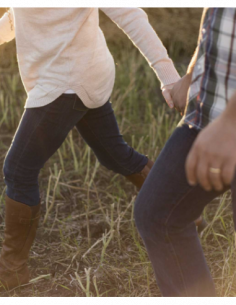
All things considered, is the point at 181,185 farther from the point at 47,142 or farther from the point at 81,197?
the point at 81,197

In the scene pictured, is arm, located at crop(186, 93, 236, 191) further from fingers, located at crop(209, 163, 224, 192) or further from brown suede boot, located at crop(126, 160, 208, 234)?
brown suede boot, located at crop(126, 160, 208, 234)

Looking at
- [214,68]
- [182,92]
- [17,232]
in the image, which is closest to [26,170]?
[17,232]

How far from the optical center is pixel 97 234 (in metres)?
2.52

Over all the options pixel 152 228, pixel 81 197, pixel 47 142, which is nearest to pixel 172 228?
pixel 152 228

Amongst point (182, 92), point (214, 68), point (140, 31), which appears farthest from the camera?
point (140, 31)

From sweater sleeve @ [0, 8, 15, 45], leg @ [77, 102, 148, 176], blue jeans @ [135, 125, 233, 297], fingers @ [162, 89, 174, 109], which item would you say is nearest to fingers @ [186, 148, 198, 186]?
blue jeans @ [135, 125, 233, 297]

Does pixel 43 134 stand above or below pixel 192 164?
below

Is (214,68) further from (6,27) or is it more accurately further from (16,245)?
(16,245)

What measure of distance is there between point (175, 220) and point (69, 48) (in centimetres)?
78

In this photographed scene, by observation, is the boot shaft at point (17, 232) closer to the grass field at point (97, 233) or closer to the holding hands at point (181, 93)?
the grass field at point (97, 233)

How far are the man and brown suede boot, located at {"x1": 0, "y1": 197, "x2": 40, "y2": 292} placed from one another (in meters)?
0.79

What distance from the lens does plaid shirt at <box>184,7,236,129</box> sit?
3.98 ft

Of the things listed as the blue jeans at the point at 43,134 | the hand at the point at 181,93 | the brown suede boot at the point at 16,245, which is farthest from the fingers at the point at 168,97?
the brown suede boot at the point at 16,245
